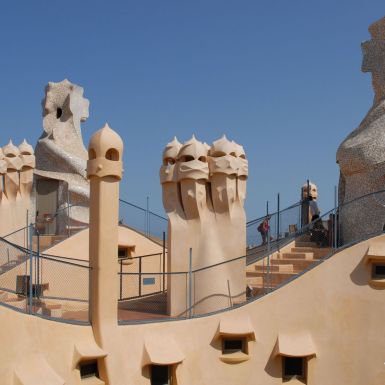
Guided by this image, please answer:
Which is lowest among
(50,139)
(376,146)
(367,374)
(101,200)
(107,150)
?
(367,374)

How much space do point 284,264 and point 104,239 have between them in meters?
5.68

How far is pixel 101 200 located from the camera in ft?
34.1

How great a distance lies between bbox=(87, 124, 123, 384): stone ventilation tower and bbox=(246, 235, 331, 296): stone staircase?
4152 mm

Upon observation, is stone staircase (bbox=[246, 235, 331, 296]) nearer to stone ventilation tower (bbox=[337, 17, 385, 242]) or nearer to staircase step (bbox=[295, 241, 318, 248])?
staircase step (bbox=[295, 241, 318, 248])

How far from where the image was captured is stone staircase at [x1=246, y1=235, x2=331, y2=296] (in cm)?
1357

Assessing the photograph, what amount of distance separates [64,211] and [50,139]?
11.4 ft

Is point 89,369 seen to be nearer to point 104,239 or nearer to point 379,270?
point 104,239

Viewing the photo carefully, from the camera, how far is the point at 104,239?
10.4m

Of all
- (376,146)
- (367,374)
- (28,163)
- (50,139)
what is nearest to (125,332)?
(367,374)

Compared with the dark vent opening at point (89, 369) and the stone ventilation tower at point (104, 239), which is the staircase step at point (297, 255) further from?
the dark vent opening at point (89, 369)

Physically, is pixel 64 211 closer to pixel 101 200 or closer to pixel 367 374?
pixel 101 200

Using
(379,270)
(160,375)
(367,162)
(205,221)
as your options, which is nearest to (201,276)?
(205,221)

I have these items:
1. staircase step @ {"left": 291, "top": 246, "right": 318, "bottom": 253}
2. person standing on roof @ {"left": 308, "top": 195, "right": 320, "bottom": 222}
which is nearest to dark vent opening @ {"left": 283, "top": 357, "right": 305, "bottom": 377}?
staircase step @ {"left": 291, "top": 246, "right": 318, "bottom": 253}

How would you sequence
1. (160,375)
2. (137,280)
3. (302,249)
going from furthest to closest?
(137,280) < (302,249) < (160,375)
